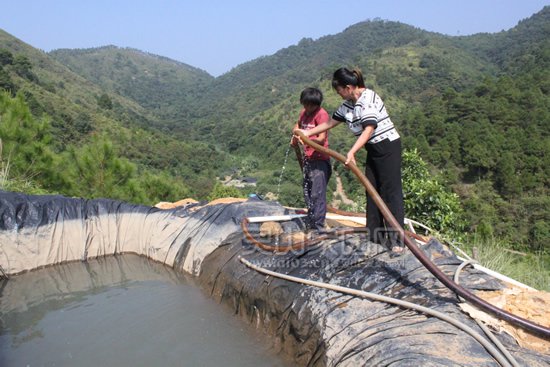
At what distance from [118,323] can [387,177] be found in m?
2.57

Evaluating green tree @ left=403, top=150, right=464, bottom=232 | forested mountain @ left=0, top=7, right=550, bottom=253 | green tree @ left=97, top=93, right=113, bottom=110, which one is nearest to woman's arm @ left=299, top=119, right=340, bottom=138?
green tree @ left=403, top=150, right=464, bottom=232

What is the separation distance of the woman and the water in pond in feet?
4.47

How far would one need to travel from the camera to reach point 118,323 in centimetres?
379

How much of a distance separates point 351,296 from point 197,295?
2.00 m

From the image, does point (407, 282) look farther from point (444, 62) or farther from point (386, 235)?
point (444, 62)

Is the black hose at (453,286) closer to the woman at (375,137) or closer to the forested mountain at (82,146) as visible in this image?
the woman at (375,137)

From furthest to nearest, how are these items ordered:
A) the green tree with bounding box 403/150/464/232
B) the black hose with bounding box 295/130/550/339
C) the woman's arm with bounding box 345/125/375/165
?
the green tree with bounding box 403/150/464/232, the woman's arm with bounding box 345/125/375/165, the black hose with bounding box 295/130/550/339

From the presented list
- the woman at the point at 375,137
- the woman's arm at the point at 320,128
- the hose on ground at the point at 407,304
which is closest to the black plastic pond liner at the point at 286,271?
the hose on ground at the point at 407,304

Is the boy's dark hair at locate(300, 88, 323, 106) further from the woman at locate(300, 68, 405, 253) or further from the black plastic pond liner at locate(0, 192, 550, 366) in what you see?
the black plastic pond liner at locate(0, 192, 550, 366)

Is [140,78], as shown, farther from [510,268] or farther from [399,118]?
[510,268]

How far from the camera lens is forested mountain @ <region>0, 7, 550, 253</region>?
97.3 ft

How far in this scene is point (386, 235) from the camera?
3.21 meters

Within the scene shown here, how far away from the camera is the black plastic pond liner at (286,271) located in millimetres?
2336

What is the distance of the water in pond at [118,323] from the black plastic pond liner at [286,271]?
0.19 metres
